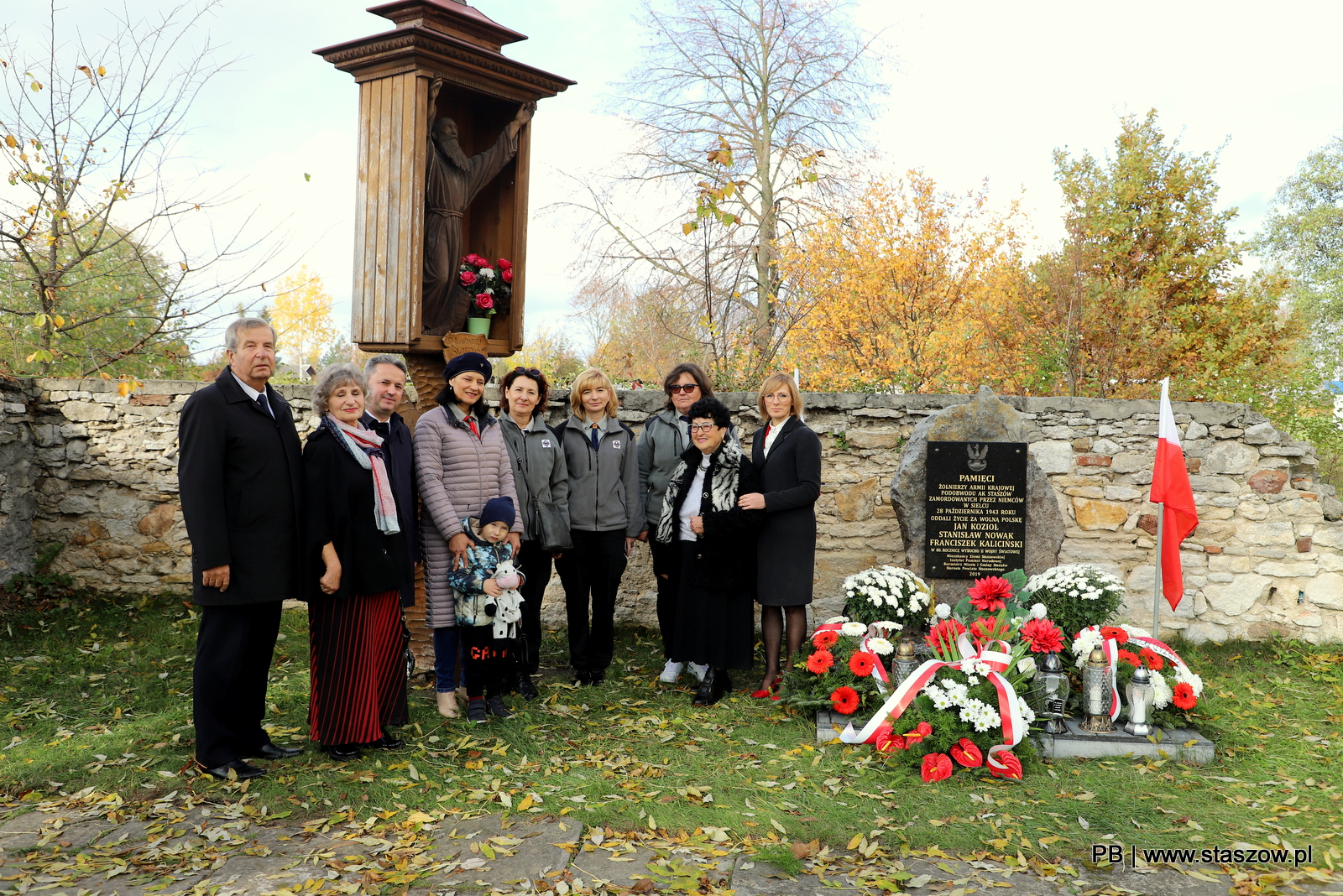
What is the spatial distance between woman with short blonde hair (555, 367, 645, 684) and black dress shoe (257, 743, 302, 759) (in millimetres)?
1554

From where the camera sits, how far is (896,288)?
13273 mm

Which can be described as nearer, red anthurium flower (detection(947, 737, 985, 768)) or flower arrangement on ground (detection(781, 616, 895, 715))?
red anthurium flower (detection(947, 737, 985, 768))

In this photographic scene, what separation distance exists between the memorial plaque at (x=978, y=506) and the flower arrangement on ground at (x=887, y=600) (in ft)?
1.26

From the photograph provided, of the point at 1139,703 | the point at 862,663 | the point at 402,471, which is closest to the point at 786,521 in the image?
the point at 862,663

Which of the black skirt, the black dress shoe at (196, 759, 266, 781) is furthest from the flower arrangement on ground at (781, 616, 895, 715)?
the black dress shoe at (196, 759, 266, 781)

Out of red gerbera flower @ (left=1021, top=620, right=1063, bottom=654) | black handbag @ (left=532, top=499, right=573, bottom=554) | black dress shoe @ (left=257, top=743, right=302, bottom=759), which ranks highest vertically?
black handbag @ (left=532, top=499, right=573, bottom=554)

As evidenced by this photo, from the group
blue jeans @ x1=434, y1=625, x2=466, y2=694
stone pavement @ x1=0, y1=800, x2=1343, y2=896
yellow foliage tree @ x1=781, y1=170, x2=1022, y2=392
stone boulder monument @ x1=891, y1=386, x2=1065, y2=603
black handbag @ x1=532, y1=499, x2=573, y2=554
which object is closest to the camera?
stone pavement @ x1=0, y1=800, x2=1343, y2=896

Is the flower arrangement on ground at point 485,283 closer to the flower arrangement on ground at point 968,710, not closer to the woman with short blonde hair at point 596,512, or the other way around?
the woman with short blonde hair at point 596,512

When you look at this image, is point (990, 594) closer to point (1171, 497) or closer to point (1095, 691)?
point (1095, 691)

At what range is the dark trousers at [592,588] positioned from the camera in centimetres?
458

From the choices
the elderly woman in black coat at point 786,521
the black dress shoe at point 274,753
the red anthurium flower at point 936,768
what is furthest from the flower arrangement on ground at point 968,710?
the black dress shoe at point 274,753

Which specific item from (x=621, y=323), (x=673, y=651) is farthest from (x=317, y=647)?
(x=621, y=323)

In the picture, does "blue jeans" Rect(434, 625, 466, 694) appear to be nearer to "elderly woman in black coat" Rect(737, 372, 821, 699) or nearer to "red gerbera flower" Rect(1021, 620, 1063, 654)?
"elderly woman in black coat" Rect(737, 372, 821, 699)

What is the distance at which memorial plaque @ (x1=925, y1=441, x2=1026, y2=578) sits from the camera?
4828mm
